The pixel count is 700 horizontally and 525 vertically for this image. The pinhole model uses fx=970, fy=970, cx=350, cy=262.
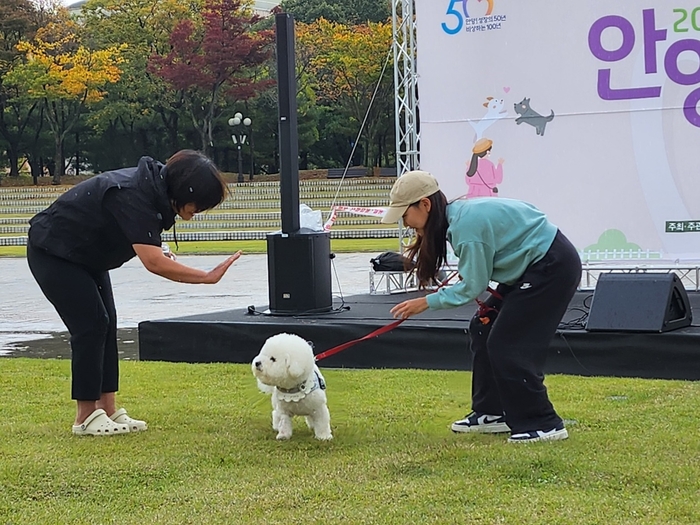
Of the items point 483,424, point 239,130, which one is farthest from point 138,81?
point 483,424

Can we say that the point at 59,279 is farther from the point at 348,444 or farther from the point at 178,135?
the point at 178,135

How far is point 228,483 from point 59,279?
1.41m

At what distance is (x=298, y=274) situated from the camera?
26.8 feet

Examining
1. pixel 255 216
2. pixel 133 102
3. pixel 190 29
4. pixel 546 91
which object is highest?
pixel 190 29

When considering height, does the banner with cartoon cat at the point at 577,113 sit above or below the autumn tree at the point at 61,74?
below

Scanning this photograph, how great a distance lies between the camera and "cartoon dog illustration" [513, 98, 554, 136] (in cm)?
990

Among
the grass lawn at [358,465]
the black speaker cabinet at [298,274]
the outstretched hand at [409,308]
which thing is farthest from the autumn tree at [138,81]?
the outstretched hand at [409,308]

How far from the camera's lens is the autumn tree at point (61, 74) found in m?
43.2

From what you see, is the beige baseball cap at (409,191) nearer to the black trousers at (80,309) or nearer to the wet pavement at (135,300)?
the black trousers at (80,309)

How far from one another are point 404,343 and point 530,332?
2974mm

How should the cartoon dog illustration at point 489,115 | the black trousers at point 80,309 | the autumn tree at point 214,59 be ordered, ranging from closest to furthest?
the black trousers at point 80,309 → the cartoon dog illustration at point 489,115 → the autumn tree at point 214,59

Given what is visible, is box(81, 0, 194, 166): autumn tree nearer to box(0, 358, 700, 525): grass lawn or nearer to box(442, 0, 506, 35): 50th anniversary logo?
box(442, 0, 506, 35): 50th anniversary logo

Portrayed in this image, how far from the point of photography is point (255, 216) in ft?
112

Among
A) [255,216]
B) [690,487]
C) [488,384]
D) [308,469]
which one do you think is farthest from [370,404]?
[255,216]
